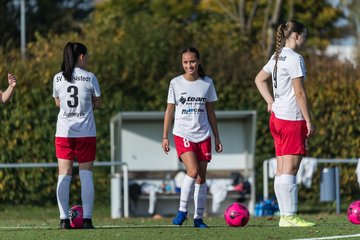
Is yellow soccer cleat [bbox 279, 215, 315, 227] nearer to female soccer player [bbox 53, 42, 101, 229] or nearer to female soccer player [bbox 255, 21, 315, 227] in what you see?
female soccer player [bbox 255, 21, 315, 227]

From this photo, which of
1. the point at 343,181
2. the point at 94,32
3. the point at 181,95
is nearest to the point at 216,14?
the point at 94,32

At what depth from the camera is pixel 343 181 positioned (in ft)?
74.1

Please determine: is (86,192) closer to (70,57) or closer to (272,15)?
(70,57)

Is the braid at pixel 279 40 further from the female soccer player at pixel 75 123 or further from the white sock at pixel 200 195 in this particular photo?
the female soccer player at pixel 75 123

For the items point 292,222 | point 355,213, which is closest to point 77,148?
point 292,222

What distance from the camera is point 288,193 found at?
A: 38.3 ft

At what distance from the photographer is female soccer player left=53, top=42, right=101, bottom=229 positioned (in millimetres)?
11555

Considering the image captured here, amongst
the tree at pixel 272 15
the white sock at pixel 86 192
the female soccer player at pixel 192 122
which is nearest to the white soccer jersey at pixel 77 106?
the white sock at pixel 86 192

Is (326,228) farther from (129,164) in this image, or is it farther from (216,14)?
(216,14)

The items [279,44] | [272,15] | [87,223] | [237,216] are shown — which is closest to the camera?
[87,223]

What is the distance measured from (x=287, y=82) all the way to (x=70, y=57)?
2320mm

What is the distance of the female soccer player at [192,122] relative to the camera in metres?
11.9

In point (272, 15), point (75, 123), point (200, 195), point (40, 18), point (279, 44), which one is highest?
point (40, 18)

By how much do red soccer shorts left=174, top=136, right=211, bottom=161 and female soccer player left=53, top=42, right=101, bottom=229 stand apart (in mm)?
971
